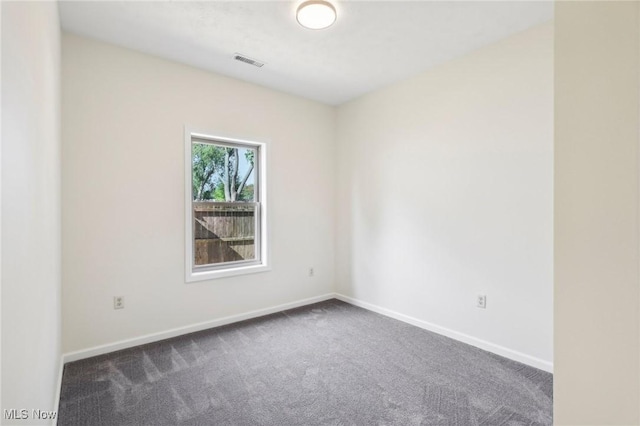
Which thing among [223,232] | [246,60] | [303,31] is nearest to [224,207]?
[223,232]

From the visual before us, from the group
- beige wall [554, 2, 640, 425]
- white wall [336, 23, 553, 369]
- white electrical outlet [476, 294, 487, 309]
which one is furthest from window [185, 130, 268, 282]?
beige wall [554, 2, 640, 425]

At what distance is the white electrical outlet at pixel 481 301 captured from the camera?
285cm

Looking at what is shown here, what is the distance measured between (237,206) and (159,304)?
1333mm

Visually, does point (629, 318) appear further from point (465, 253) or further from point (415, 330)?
point (415, 330)

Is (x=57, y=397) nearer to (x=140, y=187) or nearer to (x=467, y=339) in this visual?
(x=140, y=187)

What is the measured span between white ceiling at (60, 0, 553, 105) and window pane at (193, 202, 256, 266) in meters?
1.52

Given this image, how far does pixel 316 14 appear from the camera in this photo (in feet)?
7.38

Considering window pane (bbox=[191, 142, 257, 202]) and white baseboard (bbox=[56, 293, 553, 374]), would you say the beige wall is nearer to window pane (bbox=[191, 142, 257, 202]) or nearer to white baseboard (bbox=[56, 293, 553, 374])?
white baseboard (bbox=[56, 293, 553, 374])

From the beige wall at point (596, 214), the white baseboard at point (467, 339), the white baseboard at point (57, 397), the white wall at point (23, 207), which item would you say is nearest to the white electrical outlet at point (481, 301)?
the white baseboard at point (467, 339)

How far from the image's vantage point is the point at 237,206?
373 cm

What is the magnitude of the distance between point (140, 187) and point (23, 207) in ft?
6.72

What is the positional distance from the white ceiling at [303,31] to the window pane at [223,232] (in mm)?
1522

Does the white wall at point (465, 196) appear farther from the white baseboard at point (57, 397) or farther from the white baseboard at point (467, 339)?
the white baseboard at point (57, 397)

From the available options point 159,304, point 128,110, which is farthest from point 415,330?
point 128,110
